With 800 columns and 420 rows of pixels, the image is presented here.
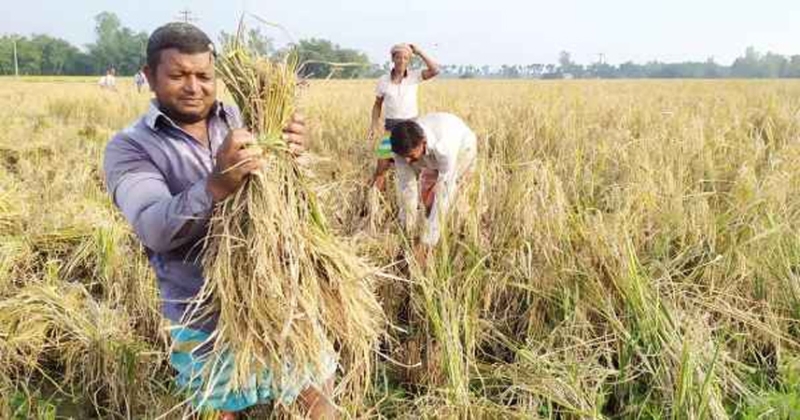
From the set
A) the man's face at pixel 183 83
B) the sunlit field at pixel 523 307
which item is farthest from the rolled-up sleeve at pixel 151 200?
the sunlit field at pixel 523 307

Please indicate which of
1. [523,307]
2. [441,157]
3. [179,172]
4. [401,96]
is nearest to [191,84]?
[179,172]

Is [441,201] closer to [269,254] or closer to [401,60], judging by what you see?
[269,254]

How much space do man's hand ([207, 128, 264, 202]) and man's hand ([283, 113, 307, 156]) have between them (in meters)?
0.13

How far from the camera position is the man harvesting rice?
1.19 meters

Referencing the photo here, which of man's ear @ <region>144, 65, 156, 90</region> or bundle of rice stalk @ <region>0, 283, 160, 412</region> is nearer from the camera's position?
man's ear @ <region>144, 65, 156, 90</region>

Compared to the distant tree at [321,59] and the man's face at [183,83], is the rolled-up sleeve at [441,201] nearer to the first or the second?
the distant tree at [321,59]

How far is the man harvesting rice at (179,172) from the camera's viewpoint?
1.19 meters

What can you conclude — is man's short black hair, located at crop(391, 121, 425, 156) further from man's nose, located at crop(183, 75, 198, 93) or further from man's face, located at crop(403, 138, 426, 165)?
man's nose, located at crop(183, 75, 198, 93)

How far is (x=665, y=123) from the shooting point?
5.86 meters

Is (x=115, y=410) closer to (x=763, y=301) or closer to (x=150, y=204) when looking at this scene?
(x=150, y=204)

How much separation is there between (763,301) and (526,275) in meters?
0.88

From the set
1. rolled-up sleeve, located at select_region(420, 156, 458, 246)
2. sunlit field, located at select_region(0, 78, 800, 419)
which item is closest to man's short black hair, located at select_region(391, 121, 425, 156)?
rolled-up sleeve, located at select_region(420, 156, 458, 246)

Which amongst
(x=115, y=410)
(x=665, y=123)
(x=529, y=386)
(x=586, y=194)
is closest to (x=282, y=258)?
(x=529, y=386)

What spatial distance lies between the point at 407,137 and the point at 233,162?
1.98 meters
